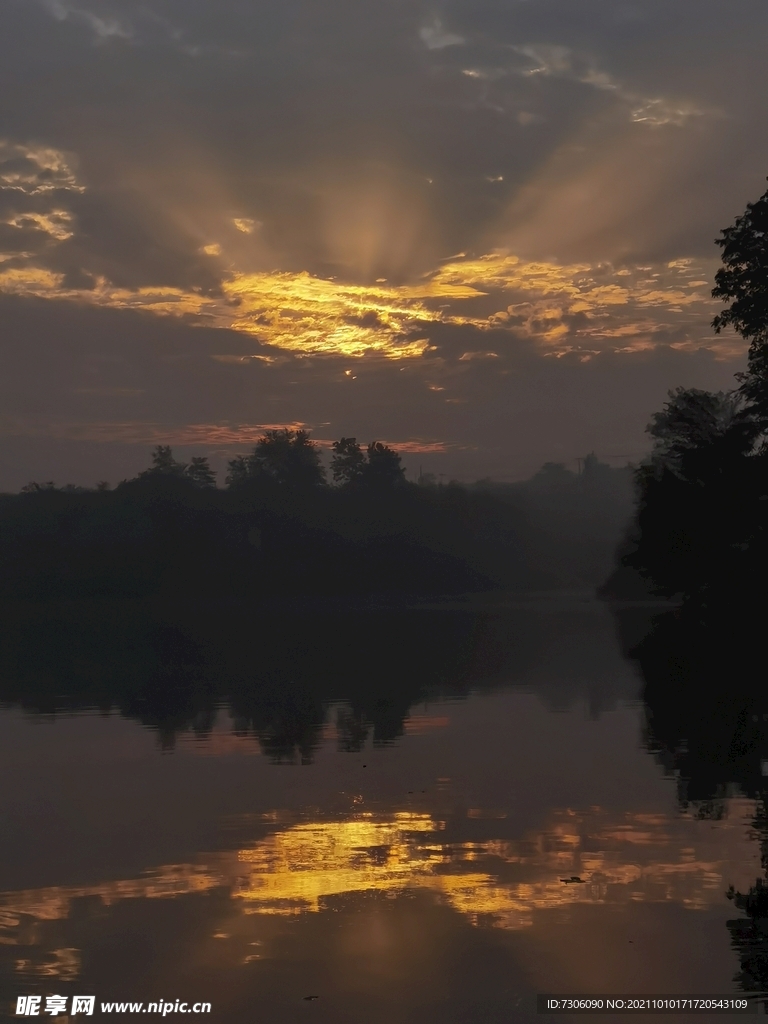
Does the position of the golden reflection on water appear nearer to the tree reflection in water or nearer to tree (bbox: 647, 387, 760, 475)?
the tree reflection in water

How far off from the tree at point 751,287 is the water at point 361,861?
30.2 meters

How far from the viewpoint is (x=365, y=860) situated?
15023mm

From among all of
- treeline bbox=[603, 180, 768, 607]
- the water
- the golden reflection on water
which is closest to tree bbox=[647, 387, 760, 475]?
treeline bbox=[603, 180, 768, 607]

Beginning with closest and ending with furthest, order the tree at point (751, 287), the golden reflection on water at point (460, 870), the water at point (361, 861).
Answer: the water at point (361, 861)
the golden reflection on water at point (460, 870)
the tree at point (751, 287)

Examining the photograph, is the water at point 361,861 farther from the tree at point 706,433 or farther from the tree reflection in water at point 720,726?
the tree at point 706,433

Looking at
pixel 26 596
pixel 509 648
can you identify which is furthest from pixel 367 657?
pixel 26 596

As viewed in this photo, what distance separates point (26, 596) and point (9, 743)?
504 feet

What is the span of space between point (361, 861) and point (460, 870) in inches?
49.1

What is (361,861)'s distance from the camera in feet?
49.1

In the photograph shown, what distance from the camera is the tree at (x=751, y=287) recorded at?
188 ft

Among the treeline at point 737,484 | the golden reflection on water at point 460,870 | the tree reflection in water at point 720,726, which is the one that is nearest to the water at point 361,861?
the golden reflection on water at point 460,870

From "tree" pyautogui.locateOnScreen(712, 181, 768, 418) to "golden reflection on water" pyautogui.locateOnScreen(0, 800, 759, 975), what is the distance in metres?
43.7

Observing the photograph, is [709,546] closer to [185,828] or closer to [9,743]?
[9,743]

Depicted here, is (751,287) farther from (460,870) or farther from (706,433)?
(460,870)
